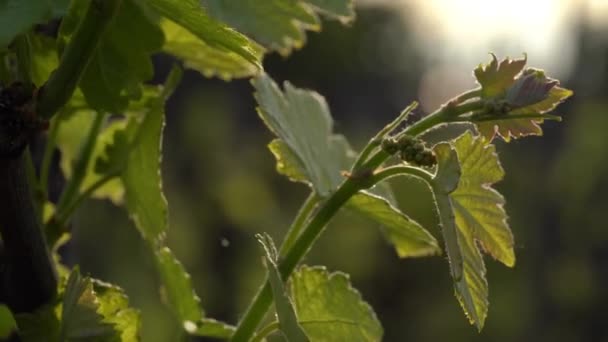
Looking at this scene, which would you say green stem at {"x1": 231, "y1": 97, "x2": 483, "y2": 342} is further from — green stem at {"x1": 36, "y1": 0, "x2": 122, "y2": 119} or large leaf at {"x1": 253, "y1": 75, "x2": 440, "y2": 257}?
green stem at {"x1": 36, "y1": 0, "x2": 122, "y2": 119}

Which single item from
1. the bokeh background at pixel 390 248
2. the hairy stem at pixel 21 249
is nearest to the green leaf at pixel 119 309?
the hairy stem at pixel 21 249

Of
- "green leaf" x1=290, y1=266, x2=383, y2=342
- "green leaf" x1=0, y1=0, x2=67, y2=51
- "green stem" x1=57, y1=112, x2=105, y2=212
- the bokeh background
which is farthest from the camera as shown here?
the bokeh background

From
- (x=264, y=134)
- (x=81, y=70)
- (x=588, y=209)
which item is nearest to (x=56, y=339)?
(x=81, y=70)

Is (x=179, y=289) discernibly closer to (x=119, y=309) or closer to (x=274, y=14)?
(x=119, y=309)

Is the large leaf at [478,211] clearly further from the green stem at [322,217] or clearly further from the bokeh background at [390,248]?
the bokeh background at [390,248]

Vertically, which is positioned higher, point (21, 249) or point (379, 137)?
point (379, 137)

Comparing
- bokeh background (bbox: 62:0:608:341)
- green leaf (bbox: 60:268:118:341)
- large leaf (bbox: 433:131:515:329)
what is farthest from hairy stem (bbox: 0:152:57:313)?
bokeh background (bbox: 62:0:608:341)

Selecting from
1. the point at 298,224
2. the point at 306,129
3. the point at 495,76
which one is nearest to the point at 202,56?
the point at 306,129
